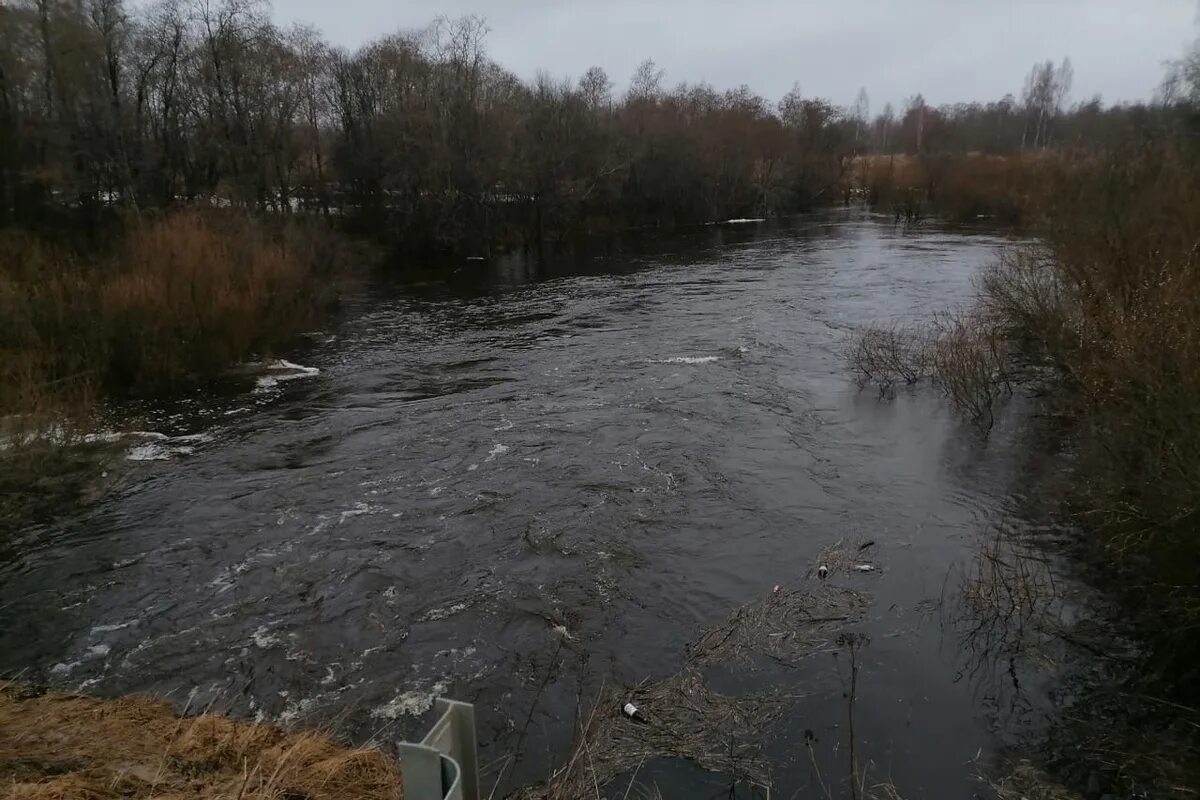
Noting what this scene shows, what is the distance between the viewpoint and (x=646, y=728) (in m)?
6.71

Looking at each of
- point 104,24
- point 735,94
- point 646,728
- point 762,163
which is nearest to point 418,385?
point 646,728

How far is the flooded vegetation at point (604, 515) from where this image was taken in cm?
643

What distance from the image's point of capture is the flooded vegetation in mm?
6426

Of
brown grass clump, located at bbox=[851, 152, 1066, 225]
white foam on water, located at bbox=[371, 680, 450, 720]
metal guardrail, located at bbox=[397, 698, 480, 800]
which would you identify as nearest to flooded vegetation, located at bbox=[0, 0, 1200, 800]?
white foam on water, located at bbox=[371, 680, 450, 720]

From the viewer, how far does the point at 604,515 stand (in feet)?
36.1

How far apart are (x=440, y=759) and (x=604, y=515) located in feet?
26.8

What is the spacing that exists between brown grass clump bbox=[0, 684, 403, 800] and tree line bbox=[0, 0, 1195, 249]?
23754 mm

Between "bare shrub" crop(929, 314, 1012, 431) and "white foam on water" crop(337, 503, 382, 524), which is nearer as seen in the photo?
"white foam on water" crop(337, 503, 382, 524)

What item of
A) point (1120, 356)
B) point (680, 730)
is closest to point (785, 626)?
point (680, 730)

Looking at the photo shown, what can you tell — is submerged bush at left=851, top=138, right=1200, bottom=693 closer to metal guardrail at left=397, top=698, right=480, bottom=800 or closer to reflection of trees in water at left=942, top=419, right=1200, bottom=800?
reflection of trees in water at left=942, top=419, right=1200, bottom=800

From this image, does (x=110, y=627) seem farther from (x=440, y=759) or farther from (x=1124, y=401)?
(x=1124, y=401)

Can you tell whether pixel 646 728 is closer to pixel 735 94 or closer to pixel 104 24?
pixel 104 24

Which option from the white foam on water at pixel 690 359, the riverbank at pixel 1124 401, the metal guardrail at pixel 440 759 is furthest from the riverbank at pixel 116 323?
the riverbank at pixel 1124 401

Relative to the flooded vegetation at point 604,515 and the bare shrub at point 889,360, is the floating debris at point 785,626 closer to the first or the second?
the flooded vegetation at point 604,515
